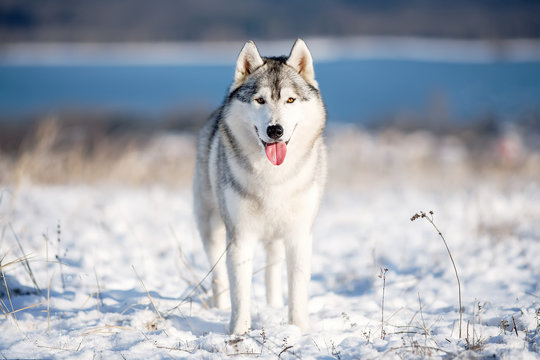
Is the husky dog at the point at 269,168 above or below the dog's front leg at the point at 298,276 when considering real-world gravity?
above

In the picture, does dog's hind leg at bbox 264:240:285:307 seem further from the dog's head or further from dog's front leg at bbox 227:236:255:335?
the dog's head

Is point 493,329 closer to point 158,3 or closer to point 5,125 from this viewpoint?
point 5,125

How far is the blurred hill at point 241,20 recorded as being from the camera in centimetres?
6544

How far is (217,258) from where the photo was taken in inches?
149

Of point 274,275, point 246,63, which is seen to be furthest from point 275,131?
point 274,275

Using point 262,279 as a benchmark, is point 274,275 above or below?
above

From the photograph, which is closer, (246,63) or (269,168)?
(269,168)

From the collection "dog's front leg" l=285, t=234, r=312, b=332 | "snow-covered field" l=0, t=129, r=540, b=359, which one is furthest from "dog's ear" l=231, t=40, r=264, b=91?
"snow-covered field" l=0, t=129, r=540, b=359

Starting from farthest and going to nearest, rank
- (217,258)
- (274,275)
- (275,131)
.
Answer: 1. (217,258)
2. (274,275)
3. (275,131)

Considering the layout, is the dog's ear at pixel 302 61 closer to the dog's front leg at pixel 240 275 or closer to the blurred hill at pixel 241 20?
the dog's front leg at pixel 240 275

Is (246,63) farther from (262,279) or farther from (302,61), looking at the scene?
(262,279)

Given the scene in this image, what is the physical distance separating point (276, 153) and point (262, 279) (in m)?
1.95

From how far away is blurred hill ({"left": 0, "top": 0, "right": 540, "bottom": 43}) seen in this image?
65438 millimetres

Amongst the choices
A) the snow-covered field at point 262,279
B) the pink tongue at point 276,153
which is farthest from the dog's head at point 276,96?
the snow-covered field at point 262,279
